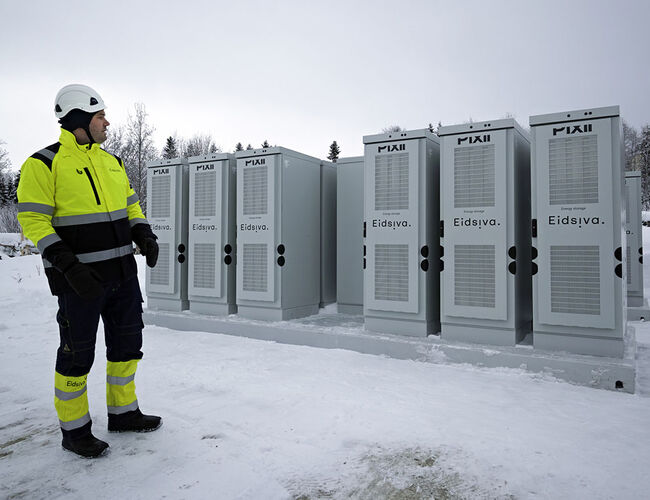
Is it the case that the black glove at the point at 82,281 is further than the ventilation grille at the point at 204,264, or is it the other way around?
the ventilation grille at the point at 204,264

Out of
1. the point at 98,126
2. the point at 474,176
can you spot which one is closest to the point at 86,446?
the point at 98,126

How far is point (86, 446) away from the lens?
241 centimetres

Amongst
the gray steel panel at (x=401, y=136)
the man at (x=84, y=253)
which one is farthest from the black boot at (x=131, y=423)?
the gray steel panel at (x=401, y=136)

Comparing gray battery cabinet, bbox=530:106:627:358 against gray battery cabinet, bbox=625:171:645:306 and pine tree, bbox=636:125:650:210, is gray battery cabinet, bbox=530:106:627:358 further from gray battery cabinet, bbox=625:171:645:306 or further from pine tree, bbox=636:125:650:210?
pine tree, bbox=636:125:650:210

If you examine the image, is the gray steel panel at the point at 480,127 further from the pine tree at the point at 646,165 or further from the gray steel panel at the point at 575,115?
the pine tree at the point at 646,165

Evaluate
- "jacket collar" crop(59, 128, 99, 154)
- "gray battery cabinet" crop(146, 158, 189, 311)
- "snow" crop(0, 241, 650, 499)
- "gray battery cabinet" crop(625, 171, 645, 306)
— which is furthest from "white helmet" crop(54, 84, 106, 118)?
"gray battery cabinet" crop(625, 171, 645, 306)

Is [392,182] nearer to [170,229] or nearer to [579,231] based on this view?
[579,231]

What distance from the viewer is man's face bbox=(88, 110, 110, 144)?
2.69m

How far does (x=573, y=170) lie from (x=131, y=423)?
12.8 ft

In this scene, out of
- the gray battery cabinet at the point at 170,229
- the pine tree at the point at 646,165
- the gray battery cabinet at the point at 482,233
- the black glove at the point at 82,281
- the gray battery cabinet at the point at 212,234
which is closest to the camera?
the black glove at the point at 82,281

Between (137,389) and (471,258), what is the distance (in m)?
3.11

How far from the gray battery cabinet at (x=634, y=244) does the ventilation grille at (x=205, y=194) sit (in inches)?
259

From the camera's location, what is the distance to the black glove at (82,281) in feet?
7.61

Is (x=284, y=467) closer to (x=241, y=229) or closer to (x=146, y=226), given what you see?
(x=146, y=226)
